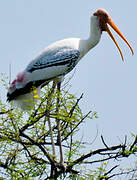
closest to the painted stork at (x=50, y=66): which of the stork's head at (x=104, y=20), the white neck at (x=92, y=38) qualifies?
the white neck at (x=92, y=38)

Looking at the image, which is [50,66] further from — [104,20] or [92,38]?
[104,20]

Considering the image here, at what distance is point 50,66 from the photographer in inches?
346

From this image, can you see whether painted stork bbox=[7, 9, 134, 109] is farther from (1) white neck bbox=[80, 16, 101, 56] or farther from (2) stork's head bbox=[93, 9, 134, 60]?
(2) stork's head bbox=[93, 9, 134, 60]

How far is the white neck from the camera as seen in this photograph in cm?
917

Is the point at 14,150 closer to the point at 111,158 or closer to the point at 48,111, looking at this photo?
the point at 48,111

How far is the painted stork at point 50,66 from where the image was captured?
8602mm

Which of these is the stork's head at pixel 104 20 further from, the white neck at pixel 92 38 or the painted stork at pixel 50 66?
the painted stork at pixel 50 66

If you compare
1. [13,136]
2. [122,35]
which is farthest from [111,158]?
[122,35]

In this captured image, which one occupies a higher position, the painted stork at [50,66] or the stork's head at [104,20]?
the stork's head at [104,20]

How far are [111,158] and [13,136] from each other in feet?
4.40

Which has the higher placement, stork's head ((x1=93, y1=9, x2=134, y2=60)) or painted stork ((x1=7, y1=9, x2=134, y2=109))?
stork's head ((x1=93, y1=9, x2=134, y2=60))

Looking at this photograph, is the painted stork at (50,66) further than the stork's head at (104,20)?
No

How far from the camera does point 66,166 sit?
848 centimetres

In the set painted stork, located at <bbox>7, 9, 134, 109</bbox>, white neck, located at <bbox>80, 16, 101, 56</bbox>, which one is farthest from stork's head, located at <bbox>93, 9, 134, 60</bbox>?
painted stork, located at <bbox>7, 9, 134, 109</bbox>
